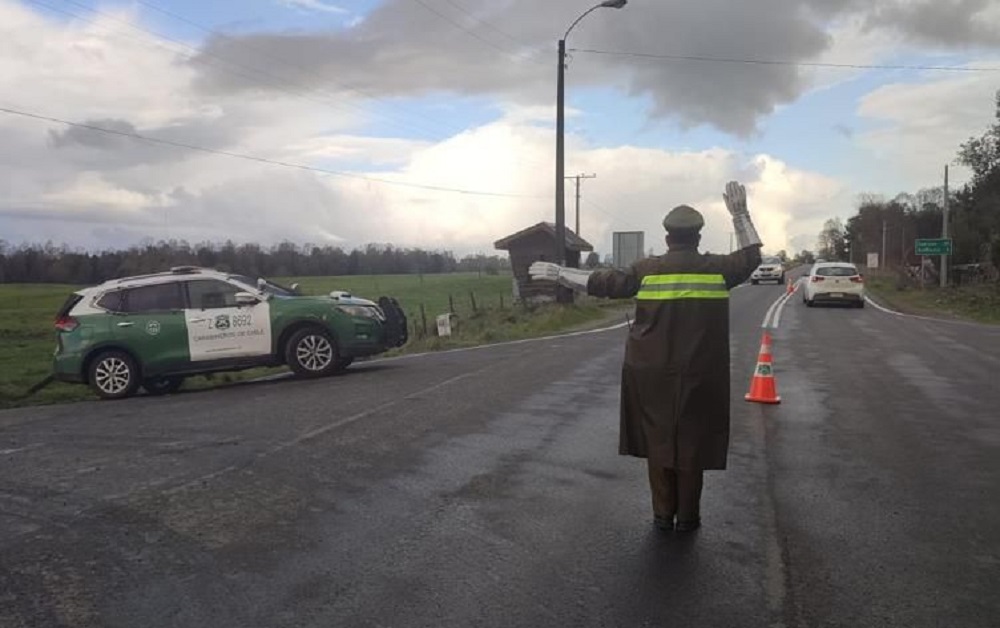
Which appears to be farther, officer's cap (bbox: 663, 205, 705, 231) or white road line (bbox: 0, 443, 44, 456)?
white road line (bbox: 0, 443, 44, 456)

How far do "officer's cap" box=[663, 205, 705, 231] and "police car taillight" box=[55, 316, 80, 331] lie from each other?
1011cm

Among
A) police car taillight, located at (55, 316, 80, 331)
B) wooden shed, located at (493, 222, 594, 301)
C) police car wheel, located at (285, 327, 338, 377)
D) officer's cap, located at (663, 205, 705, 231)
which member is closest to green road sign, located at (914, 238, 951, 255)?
wooden shed, located at (493, 222, 594, 301)

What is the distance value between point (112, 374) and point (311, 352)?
2.72 meters

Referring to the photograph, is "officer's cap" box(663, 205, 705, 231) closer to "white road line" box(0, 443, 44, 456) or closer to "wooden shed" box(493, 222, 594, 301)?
"white road line" box(0, 443, 44, 456)

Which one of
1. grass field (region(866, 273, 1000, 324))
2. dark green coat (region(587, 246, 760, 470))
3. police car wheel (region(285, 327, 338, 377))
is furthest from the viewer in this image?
grass field (region(866, 273, 1000, 324))

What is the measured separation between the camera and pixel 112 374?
499 inches

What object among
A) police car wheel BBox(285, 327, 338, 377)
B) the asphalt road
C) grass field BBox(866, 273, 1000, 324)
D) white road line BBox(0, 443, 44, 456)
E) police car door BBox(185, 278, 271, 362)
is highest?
police car door BBox(185, 278, 271, 362)

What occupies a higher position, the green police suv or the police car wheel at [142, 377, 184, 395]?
the green police suv

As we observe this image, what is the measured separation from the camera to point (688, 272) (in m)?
5.05

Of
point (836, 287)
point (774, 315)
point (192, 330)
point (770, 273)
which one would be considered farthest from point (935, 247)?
point (192, 330)

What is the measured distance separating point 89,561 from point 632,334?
10.3 feet

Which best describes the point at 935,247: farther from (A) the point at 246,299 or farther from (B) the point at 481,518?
(B) the point at 481,518

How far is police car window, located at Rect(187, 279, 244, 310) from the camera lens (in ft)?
42.4

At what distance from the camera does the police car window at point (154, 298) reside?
12.8 metres
